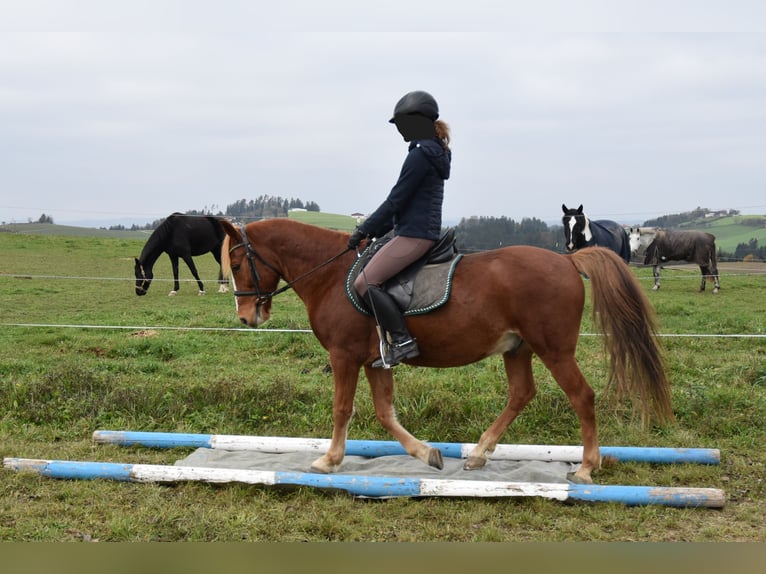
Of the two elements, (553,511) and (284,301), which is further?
(284,301)

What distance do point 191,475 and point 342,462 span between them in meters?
1.25

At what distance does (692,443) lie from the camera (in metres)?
6.16

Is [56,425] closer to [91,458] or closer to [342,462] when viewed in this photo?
[91,458]

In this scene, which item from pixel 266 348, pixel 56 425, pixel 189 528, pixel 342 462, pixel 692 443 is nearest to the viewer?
pixel 189 528

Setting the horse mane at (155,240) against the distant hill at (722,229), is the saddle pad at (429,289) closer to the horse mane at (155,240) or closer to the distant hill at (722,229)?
the distant hill at (722,229)

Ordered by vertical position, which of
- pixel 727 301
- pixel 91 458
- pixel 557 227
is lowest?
pixel 91 458

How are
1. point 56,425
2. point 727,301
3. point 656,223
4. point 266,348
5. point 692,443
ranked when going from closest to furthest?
1. point 692,443
2. point 56,425
3. point 266,348
4. point 727,301
5. point 656,223

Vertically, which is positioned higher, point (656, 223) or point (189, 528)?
point (656, 223)

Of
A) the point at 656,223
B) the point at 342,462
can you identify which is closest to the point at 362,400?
the point at 342,462

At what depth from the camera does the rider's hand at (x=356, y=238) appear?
5276 mm

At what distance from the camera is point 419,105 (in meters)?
4.96

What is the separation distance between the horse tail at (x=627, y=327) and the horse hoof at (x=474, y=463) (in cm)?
123

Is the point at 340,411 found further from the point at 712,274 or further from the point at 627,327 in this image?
the point at 712,274

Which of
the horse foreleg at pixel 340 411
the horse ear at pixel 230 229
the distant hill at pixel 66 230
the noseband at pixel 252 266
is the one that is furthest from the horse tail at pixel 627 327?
the distant hill at pixel 66 230
